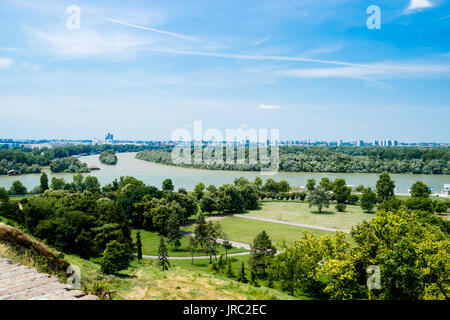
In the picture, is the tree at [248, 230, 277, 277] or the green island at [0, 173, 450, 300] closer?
the green island at [0, 173, 450, 300]

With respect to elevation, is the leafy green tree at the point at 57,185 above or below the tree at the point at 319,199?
above

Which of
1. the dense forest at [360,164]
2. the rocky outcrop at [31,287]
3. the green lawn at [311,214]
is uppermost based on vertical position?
the rocky outcrop at [31,287]

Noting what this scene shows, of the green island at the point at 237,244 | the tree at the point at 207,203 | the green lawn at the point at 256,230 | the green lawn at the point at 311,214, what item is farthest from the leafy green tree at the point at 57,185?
the green lawn at the point at 311,214

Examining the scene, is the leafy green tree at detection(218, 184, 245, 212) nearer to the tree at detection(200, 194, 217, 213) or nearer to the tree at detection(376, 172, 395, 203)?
the tree at detection(200, 194, 217, 213)

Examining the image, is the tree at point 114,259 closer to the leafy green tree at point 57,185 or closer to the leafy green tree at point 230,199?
the leafy green tree at point 230,199

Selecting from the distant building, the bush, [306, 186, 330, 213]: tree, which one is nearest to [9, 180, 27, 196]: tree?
[306, 186, 330, 213]: tree

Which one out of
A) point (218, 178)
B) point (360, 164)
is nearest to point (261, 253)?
point (218, 178)
